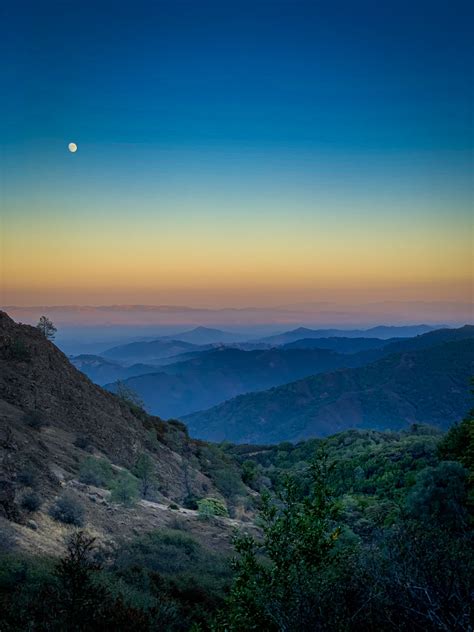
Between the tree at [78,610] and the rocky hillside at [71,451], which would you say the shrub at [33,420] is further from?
the tree at [78,610]

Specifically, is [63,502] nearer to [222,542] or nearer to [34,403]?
[222,542]

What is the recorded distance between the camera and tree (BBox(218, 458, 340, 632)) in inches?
334

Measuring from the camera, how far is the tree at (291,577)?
8492mm

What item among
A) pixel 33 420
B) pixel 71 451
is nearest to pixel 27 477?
pixel 71 451

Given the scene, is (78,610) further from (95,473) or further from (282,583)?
(95,473)

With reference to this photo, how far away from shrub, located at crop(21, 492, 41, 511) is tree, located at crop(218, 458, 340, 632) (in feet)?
39.9

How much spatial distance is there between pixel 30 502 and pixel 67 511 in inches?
64.6

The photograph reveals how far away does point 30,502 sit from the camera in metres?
20.0

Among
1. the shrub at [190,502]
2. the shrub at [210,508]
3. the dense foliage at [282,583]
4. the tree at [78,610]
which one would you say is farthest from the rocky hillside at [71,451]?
the tree at [78,610]

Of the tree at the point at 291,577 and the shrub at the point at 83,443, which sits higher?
the tree at the point at 291,577

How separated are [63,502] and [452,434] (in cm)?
3066

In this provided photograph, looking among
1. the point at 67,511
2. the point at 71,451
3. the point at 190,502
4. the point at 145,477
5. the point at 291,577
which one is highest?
the point at 291,577

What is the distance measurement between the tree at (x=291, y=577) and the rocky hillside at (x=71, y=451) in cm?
993

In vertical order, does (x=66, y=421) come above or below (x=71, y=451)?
above
